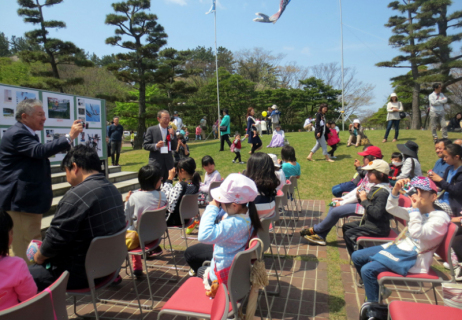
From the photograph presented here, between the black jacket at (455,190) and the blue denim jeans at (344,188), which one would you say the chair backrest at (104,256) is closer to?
the black jacket at (455,190)

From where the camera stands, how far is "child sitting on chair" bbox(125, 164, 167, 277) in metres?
3.21

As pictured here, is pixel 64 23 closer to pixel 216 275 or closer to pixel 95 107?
pixel 95 107

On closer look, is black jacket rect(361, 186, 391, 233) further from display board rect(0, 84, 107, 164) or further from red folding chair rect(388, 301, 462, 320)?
display board rect(0, 84, 107, 164)

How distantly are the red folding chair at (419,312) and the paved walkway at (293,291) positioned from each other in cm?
81

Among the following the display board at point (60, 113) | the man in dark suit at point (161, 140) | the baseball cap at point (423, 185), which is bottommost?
the baseball cap at point (423, 185)

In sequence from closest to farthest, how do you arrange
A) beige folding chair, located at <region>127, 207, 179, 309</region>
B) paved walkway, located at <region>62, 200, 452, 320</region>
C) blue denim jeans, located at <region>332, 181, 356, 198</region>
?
paved walkway, located at <region>62, 200, 452, 320</region> < beige folding chair, located at <region>127, 207, 179, 309</region> < blue denim jeans, located at <region>332, 181, 356, 198</region>

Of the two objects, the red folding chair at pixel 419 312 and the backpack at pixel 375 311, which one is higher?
the red folding chair at pixel 419 312

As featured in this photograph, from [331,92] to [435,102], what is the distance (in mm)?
20373

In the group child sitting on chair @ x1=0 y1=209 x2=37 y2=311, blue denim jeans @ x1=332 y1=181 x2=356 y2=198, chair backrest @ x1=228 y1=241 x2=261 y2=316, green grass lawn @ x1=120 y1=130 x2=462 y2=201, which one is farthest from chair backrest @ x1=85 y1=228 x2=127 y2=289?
green grass lawn @ x1=120 y1=130 x2=462 y2=201

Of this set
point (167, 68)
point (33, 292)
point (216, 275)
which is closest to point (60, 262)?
point (33, 292)

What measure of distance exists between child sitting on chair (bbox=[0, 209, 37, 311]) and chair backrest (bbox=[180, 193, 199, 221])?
2.09m

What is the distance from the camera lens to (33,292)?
165cm

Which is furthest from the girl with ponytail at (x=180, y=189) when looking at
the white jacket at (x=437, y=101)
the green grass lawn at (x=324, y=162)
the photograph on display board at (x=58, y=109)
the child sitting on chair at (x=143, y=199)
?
the white jacket at (x=437, y=101)

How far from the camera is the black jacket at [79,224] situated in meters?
2.01
